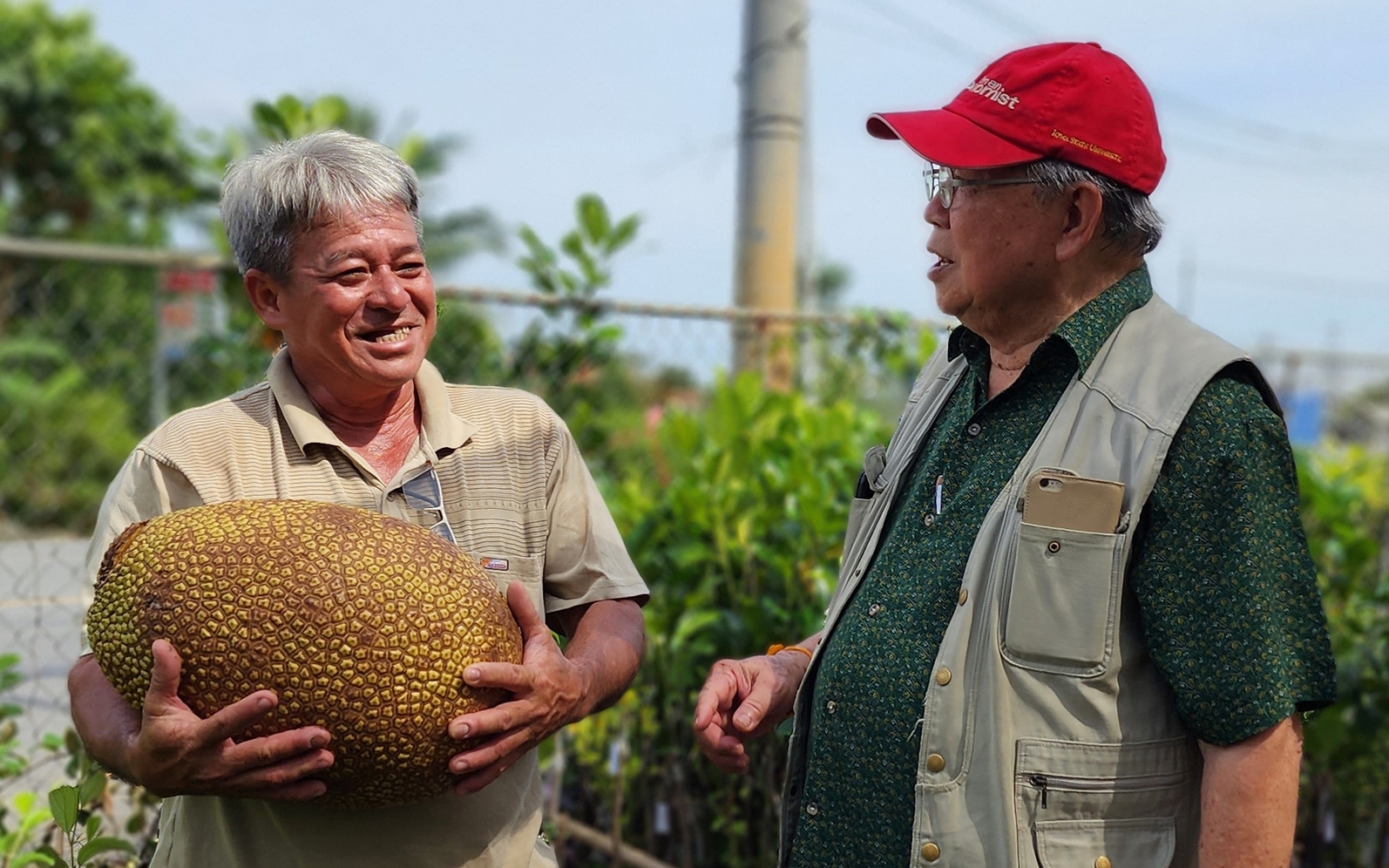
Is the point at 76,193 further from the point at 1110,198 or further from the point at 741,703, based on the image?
the point at 1110,198

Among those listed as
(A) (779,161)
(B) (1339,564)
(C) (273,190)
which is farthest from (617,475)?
(C) (273,190)

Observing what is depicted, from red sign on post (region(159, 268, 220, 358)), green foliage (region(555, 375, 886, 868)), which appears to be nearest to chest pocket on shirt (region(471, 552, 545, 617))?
green foliage (region(555, 375, 886, 868))

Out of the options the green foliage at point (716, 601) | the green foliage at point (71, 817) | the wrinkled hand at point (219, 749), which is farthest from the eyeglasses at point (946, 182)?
the green foliage at point (71, 817)

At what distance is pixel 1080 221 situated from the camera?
161 cm

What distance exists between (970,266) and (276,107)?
7.63 ft

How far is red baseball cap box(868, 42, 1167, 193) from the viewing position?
1590 mm

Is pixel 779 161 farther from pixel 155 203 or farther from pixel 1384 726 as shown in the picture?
pixel 155 203

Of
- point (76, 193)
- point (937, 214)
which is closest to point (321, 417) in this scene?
point (937, 214)

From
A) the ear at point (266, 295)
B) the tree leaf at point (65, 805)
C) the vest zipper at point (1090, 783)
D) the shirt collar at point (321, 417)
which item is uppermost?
the ear at point (266, 295)

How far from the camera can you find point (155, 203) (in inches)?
719

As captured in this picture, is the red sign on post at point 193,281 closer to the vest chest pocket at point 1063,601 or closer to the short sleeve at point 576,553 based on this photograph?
the short sleeve at point 576,553

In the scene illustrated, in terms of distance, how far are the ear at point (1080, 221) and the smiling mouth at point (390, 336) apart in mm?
919

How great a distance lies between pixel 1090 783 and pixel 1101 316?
1.95 feet

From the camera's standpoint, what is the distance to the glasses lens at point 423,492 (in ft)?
5.87
